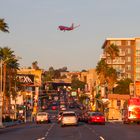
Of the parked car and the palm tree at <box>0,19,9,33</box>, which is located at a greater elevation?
the palm tree at <box>0,19,9,33</box>

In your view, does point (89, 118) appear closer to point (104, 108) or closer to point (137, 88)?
point (137, 88)

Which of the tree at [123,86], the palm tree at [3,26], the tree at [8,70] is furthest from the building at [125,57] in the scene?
the palm tree at [3,26]

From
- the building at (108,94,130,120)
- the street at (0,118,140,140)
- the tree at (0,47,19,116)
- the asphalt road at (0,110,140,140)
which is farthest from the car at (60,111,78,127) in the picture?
the building at (108,94,130,120)

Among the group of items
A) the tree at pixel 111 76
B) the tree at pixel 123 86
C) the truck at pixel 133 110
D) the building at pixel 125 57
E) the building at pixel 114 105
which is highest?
the building at pixel 125 57

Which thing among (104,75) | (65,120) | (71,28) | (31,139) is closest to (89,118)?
(65,120)

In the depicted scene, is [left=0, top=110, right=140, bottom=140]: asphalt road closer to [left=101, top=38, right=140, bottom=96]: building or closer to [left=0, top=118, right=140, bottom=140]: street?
[left=0, top=118, right=140, bottom=140]: street

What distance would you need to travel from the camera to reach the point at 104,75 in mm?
145375

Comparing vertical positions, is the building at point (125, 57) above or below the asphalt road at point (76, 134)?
above

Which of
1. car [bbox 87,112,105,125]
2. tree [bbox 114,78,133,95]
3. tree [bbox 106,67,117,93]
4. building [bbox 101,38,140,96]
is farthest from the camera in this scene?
building [bbox 101,38,140,96]

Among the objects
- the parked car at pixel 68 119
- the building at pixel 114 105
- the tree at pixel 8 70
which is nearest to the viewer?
A: the parked car at pixel 68 119

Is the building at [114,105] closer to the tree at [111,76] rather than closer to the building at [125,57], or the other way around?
the tree at [111,76]

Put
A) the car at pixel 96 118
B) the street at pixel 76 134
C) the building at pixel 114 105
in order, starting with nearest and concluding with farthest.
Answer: the street at pixel 76 134, the car at pixel 96 118, the building at pixel 114 105

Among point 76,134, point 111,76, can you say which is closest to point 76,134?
point 76,134

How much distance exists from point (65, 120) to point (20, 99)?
81115 mm
